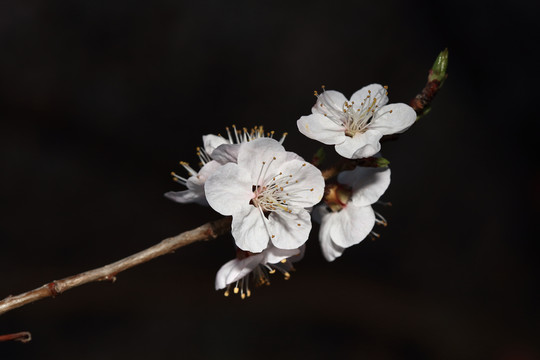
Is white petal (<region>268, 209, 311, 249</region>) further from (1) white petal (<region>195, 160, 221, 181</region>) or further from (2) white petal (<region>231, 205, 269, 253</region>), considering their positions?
(1) white petal (<region>195, 160, 221, 181</region>)

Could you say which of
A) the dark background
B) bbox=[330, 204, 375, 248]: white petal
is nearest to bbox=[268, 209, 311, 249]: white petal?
bbox=[330, 204, 375, 248]: white petal

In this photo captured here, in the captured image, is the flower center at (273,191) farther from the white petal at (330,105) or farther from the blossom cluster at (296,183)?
the white petal at (330,105)

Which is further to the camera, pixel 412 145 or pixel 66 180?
pixel 412 145

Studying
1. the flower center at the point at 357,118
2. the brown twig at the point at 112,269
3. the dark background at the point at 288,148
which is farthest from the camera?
the dark background at the point at 288,148

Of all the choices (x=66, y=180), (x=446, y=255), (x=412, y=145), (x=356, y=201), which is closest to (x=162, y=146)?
(x=66, y=180)

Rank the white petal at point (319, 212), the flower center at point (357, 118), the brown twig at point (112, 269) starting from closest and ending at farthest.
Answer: the brown twig at point (112, 269)
the flower center at point (357, 118)
the white petal at point (319, 212)

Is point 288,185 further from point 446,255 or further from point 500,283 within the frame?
point 500,283

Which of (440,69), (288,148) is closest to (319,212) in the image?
(440,69)

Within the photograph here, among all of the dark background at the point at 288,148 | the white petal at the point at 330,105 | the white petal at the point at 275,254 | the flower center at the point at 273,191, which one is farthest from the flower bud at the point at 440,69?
the dark background at the point at 288,148
